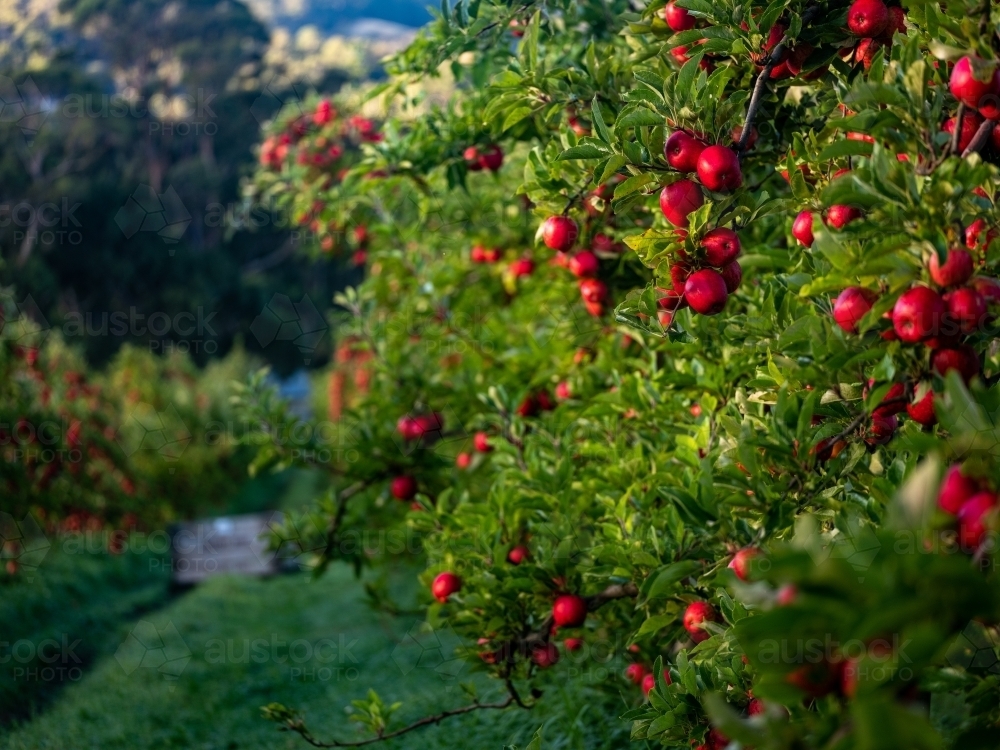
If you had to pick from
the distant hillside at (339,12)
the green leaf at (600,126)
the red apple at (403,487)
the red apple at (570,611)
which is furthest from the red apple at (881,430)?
the distant hillside at (339,12)

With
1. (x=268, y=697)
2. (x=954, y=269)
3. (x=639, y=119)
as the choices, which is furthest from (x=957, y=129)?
(x=268, y=697)

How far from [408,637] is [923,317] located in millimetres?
5192

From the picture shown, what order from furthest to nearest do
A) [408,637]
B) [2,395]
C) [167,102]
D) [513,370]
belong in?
[167,102], [2,395], [408,637], [513,370]

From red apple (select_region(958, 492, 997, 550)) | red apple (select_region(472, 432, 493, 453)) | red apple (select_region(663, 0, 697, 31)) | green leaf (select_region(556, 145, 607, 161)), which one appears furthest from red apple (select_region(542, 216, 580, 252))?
red apple (select_region(472, 432, 493, 453))

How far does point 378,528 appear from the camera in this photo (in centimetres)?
454

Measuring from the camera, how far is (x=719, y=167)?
195cm

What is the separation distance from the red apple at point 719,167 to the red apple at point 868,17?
471mm

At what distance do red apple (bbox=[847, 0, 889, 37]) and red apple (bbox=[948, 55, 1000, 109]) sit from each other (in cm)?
46

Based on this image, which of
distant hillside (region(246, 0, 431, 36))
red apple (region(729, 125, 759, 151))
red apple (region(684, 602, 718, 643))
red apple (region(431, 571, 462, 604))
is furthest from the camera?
distant hillside (region(246, 0, 431, 36))

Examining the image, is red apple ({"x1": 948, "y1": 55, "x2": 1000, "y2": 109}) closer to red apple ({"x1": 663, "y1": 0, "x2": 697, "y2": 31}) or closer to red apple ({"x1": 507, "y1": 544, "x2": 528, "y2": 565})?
red apple ({"x1": 663, "y1": 0, "x2": 697, "y2": 31})

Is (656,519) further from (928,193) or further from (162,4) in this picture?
(162,4)

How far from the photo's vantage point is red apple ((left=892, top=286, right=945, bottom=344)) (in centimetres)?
153

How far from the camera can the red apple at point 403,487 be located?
4090 millimetres

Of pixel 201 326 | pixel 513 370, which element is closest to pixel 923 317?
pixel 513 370
